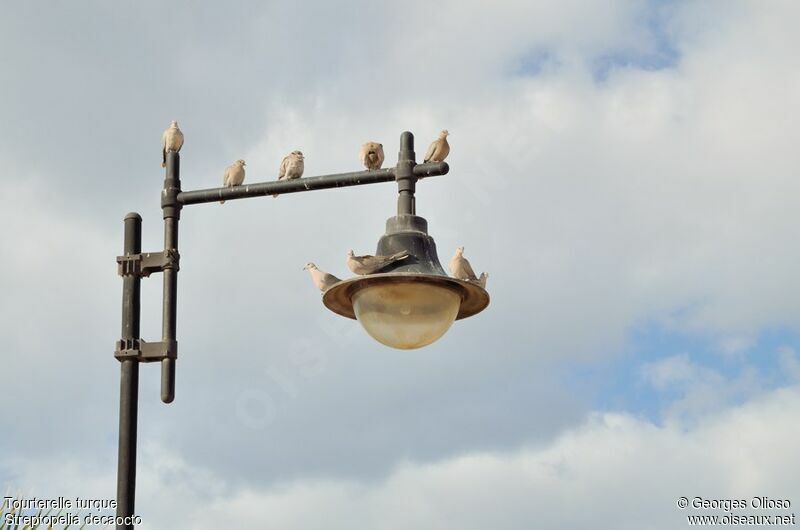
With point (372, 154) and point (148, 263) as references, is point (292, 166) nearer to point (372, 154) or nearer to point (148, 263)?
point (372, 154)

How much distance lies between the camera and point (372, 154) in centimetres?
877

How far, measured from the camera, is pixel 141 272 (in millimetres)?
7750

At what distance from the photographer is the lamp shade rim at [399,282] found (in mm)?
7406

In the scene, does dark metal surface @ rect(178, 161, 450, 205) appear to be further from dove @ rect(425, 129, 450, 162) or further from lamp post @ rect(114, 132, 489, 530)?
dove @ rect(425, 129, 450, 162)

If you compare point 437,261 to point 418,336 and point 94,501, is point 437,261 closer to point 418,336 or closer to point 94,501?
point 418,336

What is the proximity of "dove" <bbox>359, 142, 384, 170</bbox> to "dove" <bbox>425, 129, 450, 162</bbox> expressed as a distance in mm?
346

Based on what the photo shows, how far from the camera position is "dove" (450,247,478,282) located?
774 centimetres

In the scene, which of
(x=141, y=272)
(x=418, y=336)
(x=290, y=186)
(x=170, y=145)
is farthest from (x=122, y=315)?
(x=170, y=145)

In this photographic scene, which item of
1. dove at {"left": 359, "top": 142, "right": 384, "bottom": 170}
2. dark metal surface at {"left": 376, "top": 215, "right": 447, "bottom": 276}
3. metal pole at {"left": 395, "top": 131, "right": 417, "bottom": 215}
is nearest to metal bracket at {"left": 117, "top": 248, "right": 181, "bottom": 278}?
dark metal surface at {"left": 376, "top": 215, "right": 447, "bottom": 276}

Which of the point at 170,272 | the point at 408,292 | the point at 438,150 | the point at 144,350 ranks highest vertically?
the point at 438,150

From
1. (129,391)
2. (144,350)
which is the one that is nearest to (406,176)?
(144,350)

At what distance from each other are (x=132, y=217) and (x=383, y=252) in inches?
64.4

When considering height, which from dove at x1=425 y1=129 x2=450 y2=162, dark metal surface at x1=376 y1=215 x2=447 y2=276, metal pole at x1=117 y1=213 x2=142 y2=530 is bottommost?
metal pole at x1=117 y1=213 x2=142 y2=530

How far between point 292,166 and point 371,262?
1852mm
